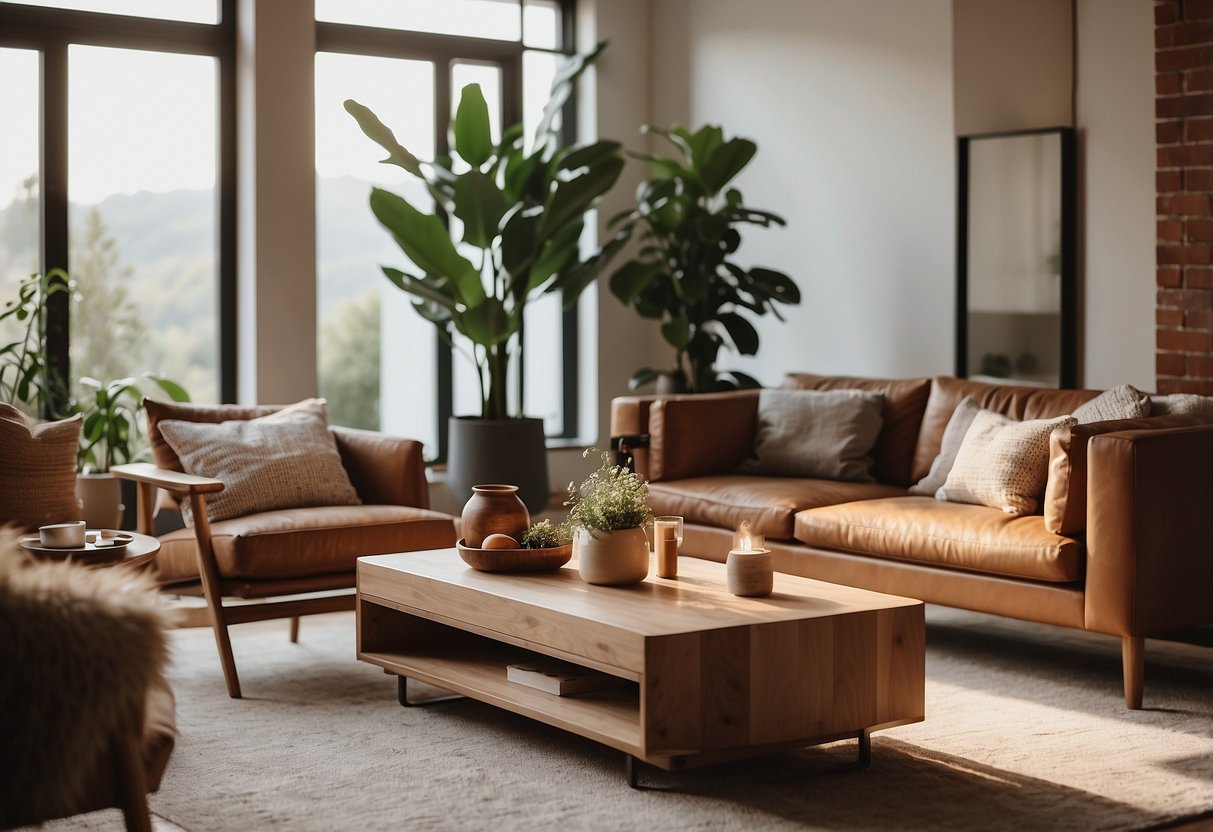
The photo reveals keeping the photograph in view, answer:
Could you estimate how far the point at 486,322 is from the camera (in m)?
5.77

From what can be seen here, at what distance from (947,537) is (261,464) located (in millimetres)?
2082

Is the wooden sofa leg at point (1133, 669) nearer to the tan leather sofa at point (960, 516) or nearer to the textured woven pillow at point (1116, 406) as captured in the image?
the tan leather sofa at point (960, 516)

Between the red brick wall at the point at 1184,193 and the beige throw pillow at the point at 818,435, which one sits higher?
the red brick wall at the point at 1184,193

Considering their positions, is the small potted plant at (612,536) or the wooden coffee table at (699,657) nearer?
the wooden coffee table at (699,657)

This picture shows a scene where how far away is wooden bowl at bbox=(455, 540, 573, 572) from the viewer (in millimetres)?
3588

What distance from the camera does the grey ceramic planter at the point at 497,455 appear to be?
5855 mm

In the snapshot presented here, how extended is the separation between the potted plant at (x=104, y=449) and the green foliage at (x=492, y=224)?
1.11 m

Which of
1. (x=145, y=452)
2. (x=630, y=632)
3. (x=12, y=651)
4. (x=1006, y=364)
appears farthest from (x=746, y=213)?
(x=12, y=651)

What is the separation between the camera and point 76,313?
588 centimetres

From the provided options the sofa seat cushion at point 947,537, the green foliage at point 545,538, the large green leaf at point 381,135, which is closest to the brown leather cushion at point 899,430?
the sofa seat cushion at point 947,537

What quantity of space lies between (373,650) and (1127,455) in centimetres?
207

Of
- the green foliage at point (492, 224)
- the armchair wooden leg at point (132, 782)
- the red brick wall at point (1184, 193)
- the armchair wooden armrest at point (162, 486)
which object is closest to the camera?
the armchair wooden leg at point (132, 782)

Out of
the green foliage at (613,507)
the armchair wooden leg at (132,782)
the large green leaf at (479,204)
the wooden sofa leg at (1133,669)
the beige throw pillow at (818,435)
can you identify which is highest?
the large green leaf at (479,204)

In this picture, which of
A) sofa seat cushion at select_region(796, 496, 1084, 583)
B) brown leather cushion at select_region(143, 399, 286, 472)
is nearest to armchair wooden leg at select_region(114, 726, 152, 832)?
brown leather cushion at select_region(143, 399, 286, 472)
